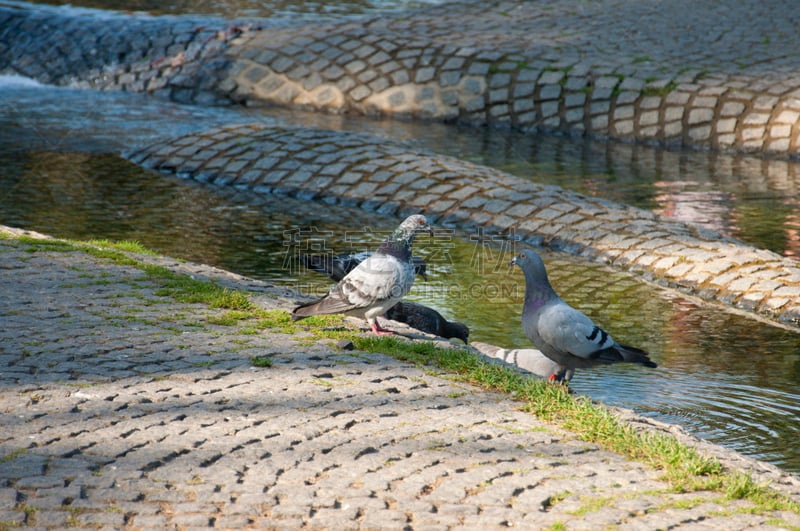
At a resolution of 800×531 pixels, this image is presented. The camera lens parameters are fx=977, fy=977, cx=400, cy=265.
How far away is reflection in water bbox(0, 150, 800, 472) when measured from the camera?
5676mm

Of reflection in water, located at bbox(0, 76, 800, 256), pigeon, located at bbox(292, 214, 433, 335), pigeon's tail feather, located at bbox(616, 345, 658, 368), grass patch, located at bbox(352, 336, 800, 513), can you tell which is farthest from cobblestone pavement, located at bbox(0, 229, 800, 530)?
reflection in water, located at bbox(0, 76, 800, 256)

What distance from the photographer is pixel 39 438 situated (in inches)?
165

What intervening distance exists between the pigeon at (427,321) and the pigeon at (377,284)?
0.82 meters

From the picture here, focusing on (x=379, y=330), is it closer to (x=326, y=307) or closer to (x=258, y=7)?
(x=326, y=307)

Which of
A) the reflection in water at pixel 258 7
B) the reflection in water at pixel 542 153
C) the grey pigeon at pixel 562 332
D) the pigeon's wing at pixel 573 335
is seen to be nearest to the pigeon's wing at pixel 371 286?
the grey pigeon at pixel 562 332

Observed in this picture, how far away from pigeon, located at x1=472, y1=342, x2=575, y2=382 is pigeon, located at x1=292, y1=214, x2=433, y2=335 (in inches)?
29.4

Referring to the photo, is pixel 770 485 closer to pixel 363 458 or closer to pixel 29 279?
pixel 363 458

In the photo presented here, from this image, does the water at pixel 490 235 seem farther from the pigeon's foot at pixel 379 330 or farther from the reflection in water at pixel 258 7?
the reflection in water at pixel 258 7

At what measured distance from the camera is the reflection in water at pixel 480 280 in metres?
5.68

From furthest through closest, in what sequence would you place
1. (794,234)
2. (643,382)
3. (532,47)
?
(532,47) → (794,234) → (643,382)

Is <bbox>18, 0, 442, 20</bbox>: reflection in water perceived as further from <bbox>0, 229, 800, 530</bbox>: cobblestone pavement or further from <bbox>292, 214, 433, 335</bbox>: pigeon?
<bbox>0, 229, 800, 530</bbox>: cobblestone pavement

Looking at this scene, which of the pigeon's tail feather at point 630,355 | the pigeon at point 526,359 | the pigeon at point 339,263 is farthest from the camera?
the pigeon at point 339,263

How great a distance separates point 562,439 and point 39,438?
7.56 ft

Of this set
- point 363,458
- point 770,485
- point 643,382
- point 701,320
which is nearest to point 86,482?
point 363,458
